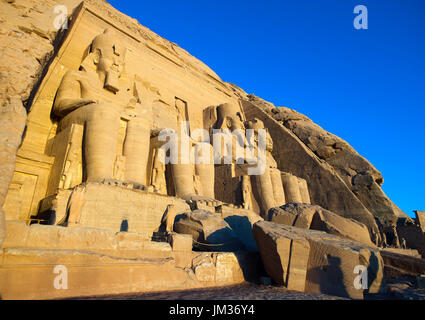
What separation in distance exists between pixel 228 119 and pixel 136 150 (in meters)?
4.58

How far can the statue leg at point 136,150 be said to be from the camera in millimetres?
5199

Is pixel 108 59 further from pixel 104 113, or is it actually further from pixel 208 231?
pixel 208 231

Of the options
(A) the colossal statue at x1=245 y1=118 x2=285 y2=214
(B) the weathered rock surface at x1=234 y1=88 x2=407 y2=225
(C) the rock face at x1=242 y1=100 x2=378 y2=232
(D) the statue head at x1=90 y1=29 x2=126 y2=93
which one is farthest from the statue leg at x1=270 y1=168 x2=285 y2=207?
(D) the statue head at x1=90 y1=29 x2=126 y2=93

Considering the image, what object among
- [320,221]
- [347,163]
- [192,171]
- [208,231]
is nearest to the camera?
[208,231]

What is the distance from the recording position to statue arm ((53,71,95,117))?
5266 mm

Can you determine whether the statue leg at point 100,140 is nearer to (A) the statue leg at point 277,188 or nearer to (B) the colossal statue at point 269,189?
(B) the colossal statue at point 269,189

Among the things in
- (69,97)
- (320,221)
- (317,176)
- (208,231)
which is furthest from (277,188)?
(69,97)

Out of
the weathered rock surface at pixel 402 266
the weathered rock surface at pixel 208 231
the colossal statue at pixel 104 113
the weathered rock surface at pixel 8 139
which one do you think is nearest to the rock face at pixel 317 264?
the weathered rock surface at pixel 208 231

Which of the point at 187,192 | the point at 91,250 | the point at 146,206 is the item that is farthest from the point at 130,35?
the point at 91,250

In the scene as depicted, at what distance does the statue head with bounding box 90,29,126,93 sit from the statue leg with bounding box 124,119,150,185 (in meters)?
1.24

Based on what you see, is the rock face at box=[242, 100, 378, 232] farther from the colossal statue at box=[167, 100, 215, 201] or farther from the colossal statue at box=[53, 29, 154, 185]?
the colossal statue at box=[53, 29, 154, 185]

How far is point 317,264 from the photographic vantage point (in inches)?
122

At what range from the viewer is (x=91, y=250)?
232 centimetres

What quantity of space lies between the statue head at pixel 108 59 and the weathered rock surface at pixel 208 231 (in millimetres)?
3808
